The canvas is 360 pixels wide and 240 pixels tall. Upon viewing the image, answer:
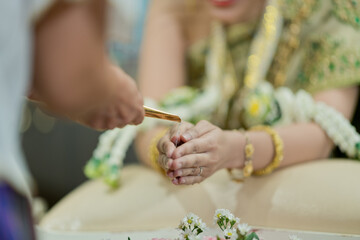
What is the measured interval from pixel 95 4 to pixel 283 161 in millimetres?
328

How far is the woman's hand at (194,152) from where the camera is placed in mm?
413

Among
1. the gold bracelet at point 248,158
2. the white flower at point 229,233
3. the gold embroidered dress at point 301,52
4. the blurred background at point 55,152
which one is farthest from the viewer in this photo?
the blurred background at point 55,152

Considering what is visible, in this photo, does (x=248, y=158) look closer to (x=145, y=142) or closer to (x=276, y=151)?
(x=276, y=151)

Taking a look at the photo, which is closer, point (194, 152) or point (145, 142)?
point (194, 152)

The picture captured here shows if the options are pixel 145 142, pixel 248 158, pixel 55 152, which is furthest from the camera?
pixel 55 152

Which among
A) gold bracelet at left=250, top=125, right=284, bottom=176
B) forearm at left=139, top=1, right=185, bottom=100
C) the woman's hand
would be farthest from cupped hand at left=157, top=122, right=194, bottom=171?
forearm at left=139, top=1, right=185, bottom=100

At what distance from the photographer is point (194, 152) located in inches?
16.8

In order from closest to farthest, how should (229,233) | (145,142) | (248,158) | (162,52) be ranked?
(229,233) → (248,158) → (145,142) → (162,52)

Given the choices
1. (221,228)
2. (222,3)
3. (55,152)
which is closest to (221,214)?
(221,228)

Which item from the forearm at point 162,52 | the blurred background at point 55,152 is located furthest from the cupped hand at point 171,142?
the blurred background at point 55,152

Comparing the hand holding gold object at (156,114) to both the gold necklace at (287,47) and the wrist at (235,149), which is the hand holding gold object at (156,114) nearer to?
the wrist at (235,149)

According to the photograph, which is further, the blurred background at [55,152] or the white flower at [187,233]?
the blurred background at [55,152]

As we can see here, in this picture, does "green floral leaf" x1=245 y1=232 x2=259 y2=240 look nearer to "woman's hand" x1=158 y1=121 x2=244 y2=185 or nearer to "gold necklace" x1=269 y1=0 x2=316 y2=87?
"woman's hand" x1=158 y1=121 x2=244 y2=185

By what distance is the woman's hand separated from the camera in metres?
0.41
